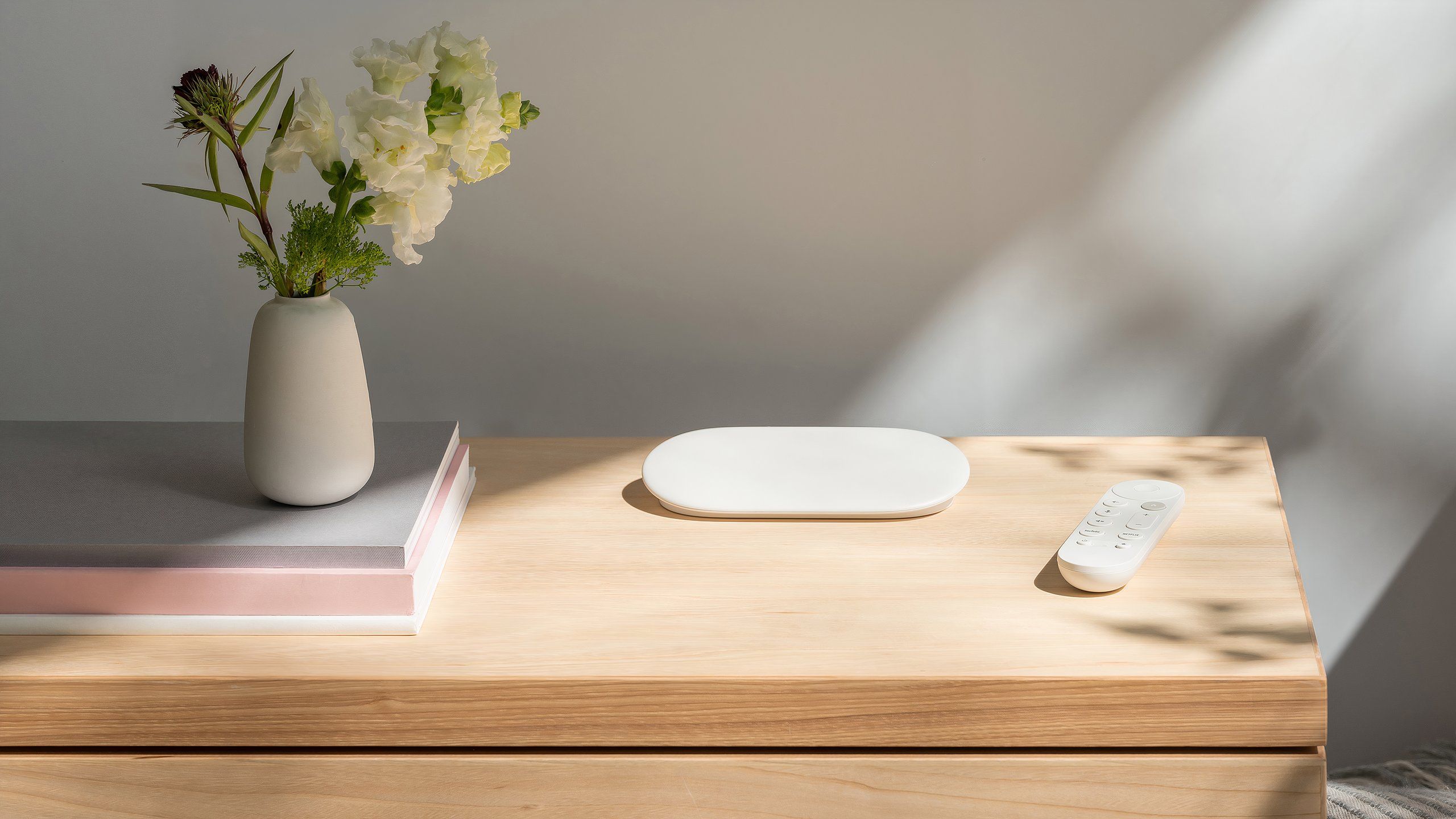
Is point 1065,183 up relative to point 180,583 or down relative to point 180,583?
up

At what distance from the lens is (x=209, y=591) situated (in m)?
0.72

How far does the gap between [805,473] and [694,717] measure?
302 millimetres

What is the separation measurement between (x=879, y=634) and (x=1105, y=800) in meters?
0.17

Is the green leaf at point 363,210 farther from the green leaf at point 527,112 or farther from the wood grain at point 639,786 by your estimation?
the wood grain at point 639,786

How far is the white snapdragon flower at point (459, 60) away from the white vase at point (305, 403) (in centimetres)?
18

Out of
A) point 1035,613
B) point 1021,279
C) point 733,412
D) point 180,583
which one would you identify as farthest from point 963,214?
point 180,583

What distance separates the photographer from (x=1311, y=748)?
26.2 inches

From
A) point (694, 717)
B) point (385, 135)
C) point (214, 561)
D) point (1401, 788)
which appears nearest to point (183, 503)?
point (214, 561)

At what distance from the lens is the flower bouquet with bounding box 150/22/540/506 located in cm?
70

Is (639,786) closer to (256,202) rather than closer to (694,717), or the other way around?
(694,717)

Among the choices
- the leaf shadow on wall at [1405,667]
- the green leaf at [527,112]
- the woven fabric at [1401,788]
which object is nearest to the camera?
the green leaf at [527,112]

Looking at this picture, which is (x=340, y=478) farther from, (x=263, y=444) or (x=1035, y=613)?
(x=1035, y=613)

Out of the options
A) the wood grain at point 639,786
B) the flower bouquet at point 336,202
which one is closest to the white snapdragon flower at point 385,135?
the flower bouquet at point 336,202

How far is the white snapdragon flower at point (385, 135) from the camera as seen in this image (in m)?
0.70
